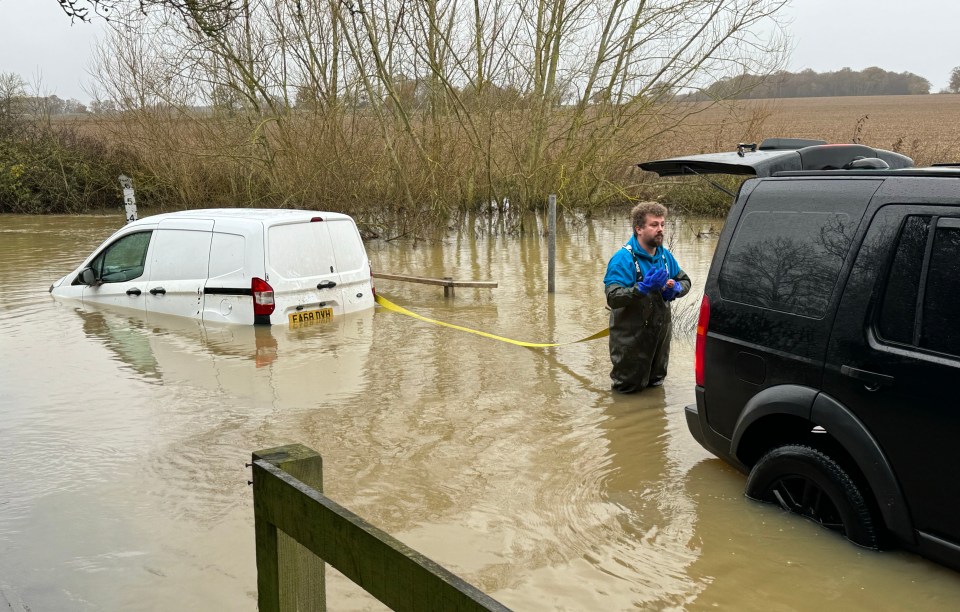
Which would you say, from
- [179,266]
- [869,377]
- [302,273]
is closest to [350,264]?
[302,273]

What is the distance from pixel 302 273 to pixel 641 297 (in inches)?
181

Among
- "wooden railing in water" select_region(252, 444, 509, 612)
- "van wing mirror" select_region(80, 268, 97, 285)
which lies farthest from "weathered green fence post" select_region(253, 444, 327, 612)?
"van wing mirror" select_region(80, 268, 97, 285)

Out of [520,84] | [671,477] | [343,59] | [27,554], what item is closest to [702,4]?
[520,84]

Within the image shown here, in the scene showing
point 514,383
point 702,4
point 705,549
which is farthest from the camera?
point 702,4

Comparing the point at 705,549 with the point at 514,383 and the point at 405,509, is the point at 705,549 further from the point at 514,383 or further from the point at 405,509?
the point at 514,383

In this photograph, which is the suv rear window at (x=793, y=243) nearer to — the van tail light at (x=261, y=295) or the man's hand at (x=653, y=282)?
the man's hand at (x=653, y=282)

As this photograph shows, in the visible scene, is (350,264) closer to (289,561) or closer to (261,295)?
(261,295)

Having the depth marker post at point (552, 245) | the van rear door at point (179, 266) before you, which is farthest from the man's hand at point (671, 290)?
the depth marker post at point (552, 245)

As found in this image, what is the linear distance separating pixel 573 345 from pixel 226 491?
5143 millimetres

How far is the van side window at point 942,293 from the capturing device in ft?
12.9

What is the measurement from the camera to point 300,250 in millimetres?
10344

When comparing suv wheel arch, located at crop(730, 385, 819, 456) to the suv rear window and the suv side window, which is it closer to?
the suv rear window

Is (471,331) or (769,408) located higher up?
(769,408)

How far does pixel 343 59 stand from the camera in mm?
20625
